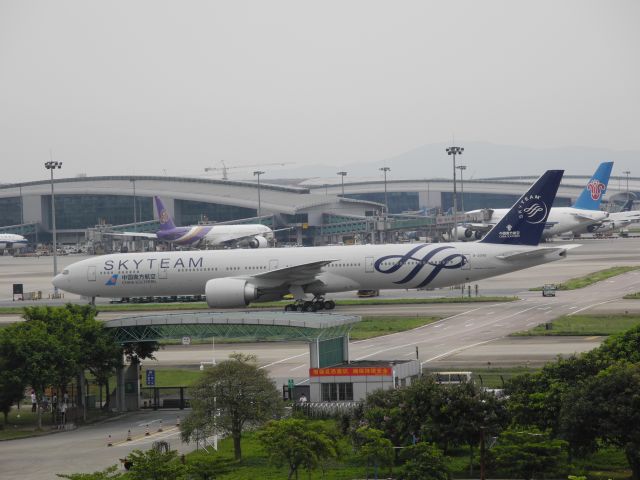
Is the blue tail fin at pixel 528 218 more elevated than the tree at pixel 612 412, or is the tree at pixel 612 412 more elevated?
the blue tail fin at pixel 528 218

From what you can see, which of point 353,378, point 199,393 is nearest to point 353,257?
point 353,378

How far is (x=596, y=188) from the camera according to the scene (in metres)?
171

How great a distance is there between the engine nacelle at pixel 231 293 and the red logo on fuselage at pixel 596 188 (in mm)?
103992

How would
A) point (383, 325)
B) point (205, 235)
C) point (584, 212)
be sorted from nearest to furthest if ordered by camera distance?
point (383, 325) < point (584, 212) < point (205, 235)

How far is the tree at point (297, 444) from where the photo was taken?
121ft

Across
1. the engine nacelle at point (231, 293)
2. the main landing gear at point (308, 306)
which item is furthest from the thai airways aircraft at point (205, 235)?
the engine nacelle at point (231, 293)

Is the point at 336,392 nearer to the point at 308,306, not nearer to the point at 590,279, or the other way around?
the point at 308,306

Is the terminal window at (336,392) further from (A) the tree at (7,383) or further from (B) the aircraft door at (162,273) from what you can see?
(B) the aircraft door at (162,273)

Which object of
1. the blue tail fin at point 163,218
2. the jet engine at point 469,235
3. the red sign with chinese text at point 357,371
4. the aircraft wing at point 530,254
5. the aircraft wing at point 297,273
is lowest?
the red sign with chinese text at point 357,371

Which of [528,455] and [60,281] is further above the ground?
[60,281]

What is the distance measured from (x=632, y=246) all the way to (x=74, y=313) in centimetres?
11954

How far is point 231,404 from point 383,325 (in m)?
33.0

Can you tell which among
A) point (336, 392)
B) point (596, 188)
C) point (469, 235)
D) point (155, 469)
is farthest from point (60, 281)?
point (596, 188)

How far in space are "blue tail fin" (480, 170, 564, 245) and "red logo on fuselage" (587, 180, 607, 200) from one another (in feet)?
310
